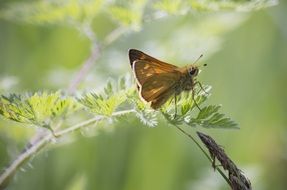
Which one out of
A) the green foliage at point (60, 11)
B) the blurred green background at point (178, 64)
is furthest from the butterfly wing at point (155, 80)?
the blurred green background at point (178, 64)

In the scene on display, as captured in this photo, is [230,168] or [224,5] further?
[224,5]

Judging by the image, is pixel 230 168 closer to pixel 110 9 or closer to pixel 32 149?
pixel 32 149

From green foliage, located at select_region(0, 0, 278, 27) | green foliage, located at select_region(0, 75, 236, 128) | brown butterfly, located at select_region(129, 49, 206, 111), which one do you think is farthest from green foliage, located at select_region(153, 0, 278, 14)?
green foliage, located at select_region(0, 75, 236, 128)

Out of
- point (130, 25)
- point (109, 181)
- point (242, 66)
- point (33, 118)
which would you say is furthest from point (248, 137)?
point (33, 118)

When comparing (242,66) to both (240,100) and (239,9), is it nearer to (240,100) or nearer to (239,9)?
(240,100)

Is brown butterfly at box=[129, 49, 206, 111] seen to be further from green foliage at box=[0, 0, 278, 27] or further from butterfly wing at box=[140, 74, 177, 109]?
green foliage at box=[0, 0, 278, 27]

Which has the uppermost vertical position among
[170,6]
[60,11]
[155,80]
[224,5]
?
[60,11]

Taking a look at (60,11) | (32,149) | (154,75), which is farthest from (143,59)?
(60,11)
